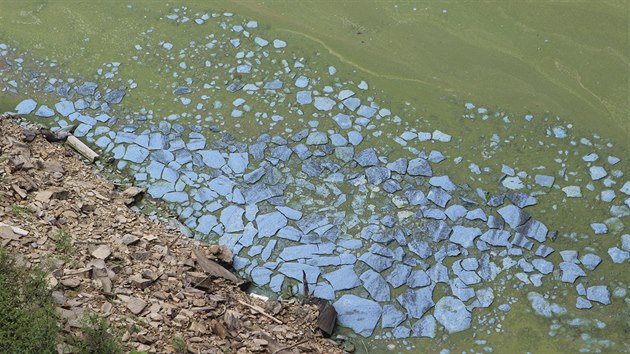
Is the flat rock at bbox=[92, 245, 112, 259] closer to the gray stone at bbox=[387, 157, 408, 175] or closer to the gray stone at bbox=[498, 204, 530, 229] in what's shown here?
the gray stone at bbox=[387, 157, 408, 175]

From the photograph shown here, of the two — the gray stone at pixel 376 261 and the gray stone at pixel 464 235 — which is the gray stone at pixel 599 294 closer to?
the gray stone at pixel 464 235

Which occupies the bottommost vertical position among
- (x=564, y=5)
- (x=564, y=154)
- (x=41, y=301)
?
(x=41, y=301)

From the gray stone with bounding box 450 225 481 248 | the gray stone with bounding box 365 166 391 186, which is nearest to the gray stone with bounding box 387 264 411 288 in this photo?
the gray stone with bounding box 450 225 481 248

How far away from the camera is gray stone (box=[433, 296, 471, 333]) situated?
457 cm

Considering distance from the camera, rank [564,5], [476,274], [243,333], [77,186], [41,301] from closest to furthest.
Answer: [41,301] → [243,333] → [476,274] → [77,186] → [564,5]

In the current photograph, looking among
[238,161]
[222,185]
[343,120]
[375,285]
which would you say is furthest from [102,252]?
[343,120]

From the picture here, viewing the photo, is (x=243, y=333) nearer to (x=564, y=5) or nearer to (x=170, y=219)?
(x=170, y=219)

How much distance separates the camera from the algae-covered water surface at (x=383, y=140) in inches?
186

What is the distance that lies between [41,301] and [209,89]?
2.49m

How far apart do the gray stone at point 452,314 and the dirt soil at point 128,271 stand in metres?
0.66

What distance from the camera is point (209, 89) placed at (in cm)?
601

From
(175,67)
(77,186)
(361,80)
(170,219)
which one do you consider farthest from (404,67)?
(77,186)

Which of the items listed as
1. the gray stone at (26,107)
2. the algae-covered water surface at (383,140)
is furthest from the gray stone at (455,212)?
the gray stone at (26,107)

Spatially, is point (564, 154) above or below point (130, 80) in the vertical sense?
above
